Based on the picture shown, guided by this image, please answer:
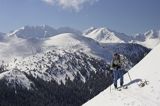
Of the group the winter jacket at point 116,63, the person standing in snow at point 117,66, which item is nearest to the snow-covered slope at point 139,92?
the person standing in snow at point 117,66

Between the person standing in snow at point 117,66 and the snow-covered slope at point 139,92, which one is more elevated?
the person standing in snow at point 117,66

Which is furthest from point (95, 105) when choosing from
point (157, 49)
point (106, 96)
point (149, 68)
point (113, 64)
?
point (157, 49)

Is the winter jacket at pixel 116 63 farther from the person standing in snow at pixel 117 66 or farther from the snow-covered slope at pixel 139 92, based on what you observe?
the snow-covered slope at pixel 139 92

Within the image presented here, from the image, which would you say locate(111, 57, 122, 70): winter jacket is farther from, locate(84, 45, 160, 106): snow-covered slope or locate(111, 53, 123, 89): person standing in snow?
locate(84, 45, 160, 106): snow-covered slope

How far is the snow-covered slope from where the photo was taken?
32219 millimetres

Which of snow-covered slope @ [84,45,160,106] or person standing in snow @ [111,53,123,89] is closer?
snow-covered slope @ [84,45,160,106]

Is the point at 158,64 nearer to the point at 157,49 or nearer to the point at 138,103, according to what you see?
the point at 157,49

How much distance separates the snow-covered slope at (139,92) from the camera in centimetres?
3222

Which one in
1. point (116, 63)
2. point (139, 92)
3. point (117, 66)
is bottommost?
point (139, 92)

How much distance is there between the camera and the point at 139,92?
3403 cm

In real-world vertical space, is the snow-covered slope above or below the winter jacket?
below

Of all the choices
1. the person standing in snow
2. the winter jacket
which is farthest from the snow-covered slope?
the winter jacket

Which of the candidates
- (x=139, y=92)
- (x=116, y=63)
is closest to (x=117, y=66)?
(x=116, y=63)

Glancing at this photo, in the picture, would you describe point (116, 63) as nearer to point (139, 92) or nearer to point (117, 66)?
A: point (117, 66)
